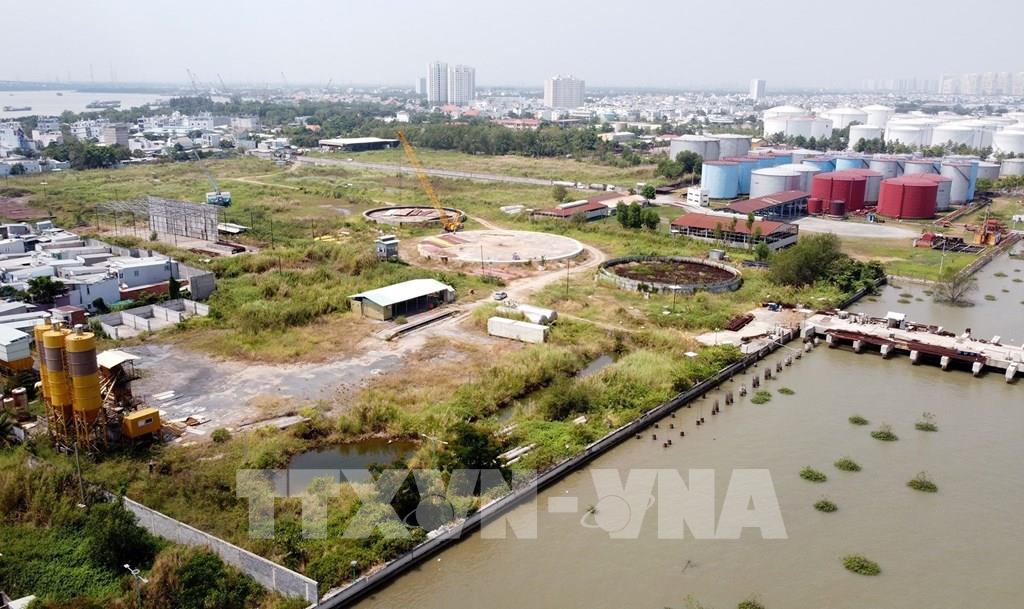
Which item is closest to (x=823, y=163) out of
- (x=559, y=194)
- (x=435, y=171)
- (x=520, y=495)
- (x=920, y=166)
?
(x=920, y=166)

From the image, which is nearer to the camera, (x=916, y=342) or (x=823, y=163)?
(x=916, y=342)

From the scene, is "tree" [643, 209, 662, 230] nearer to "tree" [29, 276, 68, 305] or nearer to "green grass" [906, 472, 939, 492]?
"green grass" [906, 472, 939, 492]

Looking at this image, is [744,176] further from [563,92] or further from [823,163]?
[563,92]

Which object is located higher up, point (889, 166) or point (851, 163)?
point (851, 163)

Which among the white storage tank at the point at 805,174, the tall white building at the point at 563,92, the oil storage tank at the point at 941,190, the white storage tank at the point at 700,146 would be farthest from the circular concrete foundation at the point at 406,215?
the tall white building at the point at 563,92

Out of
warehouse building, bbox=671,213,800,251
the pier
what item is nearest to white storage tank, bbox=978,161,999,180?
warehouse building, bbox=671,213,800,251

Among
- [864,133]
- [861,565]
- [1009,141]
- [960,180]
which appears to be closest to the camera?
[861,565]

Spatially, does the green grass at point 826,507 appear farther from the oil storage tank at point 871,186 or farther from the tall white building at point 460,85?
the tall white building at point 460,85
